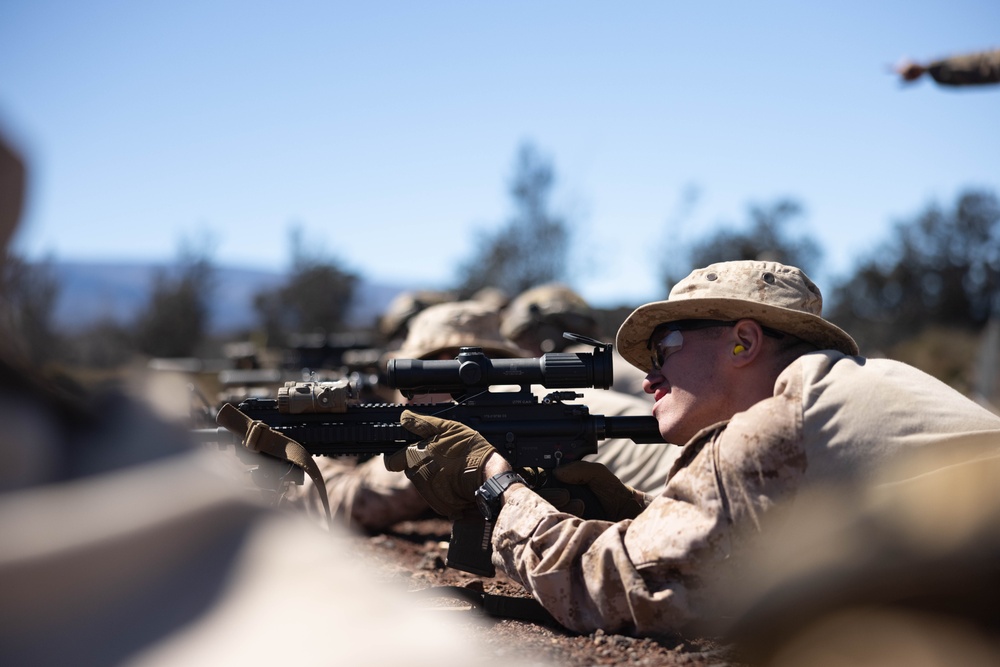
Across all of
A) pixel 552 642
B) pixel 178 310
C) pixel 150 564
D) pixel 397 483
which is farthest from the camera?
pixel 178 310

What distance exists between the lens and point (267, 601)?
4.19ft

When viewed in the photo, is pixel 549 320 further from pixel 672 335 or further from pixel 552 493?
pixel 672 335

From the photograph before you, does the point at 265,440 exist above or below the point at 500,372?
below

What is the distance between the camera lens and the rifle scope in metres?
3.88

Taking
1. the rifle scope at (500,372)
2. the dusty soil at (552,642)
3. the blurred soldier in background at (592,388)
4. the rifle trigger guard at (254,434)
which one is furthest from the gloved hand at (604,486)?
the rifle trigger guard at (254,434)

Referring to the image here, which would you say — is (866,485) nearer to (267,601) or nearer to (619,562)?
(619,562)

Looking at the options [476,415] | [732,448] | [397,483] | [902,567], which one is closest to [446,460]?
[476,415]

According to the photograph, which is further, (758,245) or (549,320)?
(758,245)

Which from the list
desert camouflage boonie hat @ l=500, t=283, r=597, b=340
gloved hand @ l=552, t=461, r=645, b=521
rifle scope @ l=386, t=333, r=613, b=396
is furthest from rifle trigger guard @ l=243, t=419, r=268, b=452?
desert camouflage boonie hat @ l=500, t=283, r=597, b=340

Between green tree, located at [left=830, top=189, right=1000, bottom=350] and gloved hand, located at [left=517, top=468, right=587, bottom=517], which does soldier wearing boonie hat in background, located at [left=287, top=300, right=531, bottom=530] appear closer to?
gloved hand, located at [left=517, top=468, right=587, bottom=517]

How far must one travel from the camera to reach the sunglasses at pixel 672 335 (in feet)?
11.3

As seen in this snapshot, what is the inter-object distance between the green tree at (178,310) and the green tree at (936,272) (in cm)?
2655

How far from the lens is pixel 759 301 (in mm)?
3324

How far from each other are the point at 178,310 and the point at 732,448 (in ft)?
104
